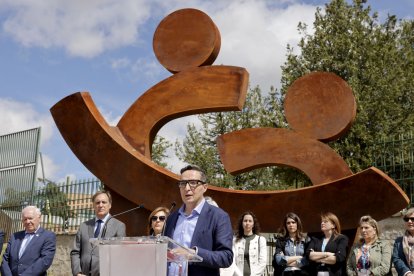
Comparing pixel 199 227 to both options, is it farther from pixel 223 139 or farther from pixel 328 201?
pixel 223 139

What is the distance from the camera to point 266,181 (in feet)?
68.5

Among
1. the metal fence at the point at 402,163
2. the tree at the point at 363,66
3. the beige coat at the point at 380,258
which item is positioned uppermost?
the tree at the point at 363,66

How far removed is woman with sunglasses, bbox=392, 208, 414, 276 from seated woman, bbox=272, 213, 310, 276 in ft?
3.31

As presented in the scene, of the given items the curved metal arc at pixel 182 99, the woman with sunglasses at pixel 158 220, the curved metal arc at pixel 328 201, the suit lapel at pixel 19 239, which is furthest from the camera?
the curved metal arc at pixel 182 99

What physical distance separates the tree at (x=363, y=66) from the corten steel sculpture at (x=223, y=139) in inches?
365

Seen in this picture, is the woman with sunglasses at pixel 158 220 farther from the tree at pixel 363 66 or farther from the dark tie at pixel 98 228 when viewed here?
the tree at pixel 363 66

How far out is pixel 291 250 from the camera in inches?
277

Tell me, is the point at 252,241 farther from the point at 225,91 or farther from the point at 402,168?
the point at 402,168

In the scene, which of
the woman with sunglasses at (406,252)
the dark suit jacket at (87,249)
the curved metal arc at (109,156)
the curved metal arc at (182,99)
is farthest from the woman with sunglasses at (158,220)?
the curved metal arc at (182,99)

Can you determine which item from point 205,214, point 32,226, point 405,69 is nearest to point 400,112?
point 405,69

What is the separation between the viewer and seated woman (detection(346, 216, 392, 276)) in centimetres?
630

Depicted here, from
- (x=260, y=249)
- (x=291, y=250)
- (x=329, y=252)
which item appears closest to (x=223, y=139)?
(x=260, y=249)

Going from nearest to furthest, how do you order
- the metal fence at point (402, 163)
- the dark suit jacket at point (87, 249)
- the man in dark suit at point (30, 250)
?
the dark suit jacket at point (87, 249)
the man in dark suit at point (30, 250)
the metal fence at point (402, 163)

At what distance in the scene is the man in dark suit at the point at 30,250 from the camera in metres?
6.82
